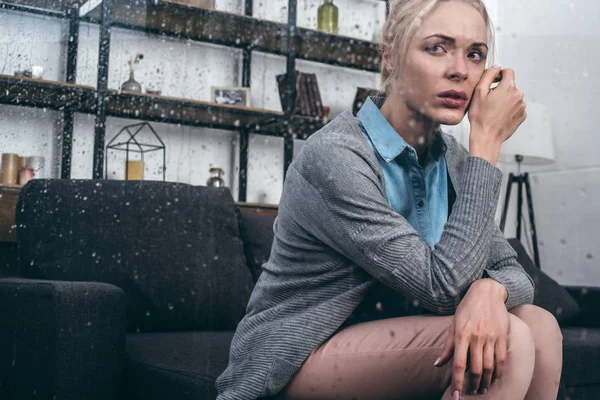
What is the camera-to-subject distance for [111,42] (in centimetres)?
319

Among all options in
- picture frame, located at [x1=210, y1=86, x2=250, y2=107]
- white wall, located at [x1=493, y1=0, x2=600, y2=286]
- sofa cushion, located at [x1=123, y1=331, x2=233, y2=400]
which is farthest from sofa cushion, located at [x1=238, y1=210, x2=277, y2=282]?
white wall, located at [x1=493, y1=0, x2=600, y2=286]

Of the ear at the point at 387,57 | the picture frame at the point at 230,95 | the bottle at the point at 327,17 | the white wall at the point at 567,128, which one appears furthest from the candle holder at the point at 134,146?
the ear at the point at 387,57

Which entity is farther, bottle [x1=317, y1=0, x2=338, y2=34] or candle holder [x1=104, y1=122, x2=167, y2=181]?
bottle [x1=317, y1=0, x2=338, y2=34]

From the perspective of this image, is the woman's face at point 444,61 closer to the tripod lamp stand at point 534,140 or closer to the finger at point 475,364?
the finger at point 475,364

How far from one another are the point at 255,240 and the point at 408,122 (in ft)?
2.96

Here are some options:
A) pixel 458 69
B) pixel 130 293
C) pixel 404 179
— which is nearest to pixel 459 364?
pixel 404 179

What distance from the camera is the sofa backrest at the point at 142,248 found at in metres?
1.68

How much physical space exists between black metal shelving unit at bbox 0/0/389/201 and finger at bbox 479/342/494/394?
7.42 feet

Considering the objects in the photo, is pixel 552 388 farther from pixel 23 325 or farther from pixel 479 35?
pixel 23 325

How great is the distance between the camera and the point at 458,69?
1.13 meters

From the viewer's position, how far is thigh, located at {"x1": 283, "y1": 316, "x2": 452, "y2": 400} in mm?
946

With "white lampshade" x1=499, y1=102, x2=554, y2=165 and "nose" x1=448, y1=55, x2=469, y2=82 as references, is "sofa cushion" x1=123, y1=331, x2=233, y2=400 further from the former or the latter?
"white lampshade" x1=499, y1=102, x2=554, y2=165

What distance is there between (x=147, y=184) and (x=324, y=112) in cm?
183

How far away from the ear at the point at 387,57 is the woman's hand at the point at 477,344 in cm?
43
